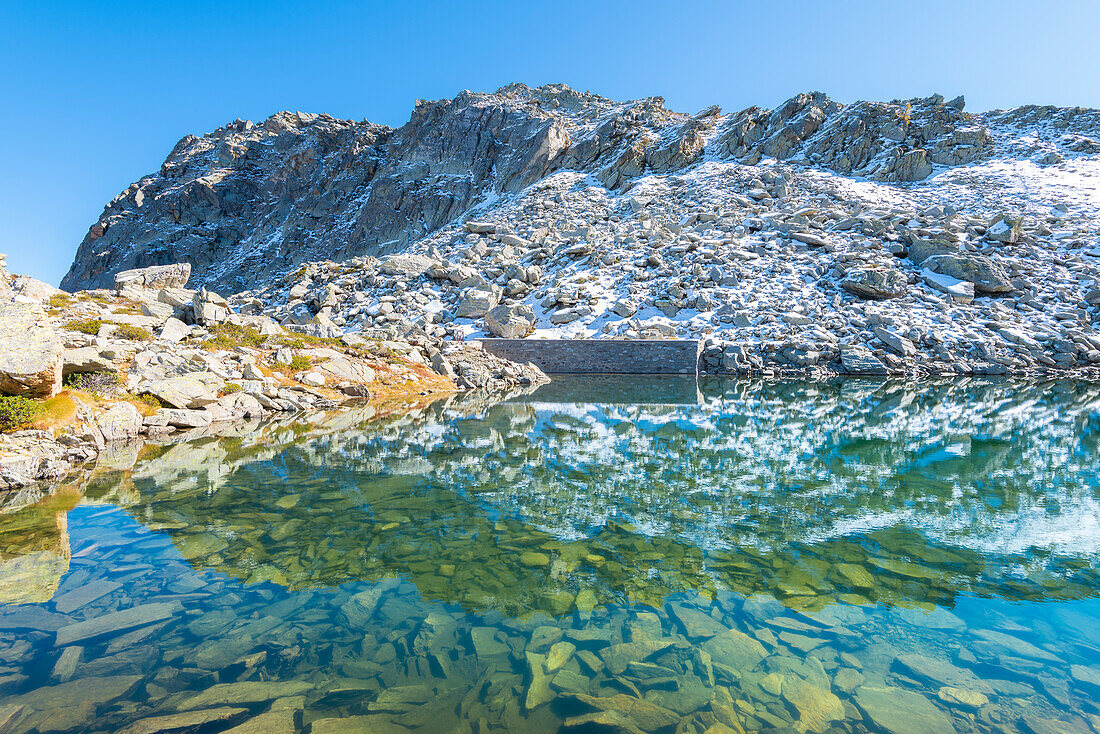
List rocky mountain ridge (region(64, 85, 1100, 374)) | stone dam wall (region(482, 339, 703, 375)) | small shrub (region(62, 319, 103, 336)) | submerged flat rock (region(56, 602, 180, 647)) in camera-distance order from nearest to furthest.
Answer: submerged flat rock (region(56, 602, 180, 647)) → small shrub (region(62, 319, 103, 336)) → stone dam wall (region(482, 339, 703, 375)) → rocky mountain ridge (region(64, 85, 1100, 374))

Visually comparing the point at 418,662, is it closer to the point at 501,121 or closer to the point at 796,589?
the point at 796,589

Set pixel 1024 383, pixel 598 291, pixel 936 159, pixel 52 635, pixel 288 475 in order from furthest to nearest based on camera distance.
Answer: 1. pixel 936 159
2. pixel 598 291
3. pixel 1024 383
4. pixel 288 475
5. pixel 52 635

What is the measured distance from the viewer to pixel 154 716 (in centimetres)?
316

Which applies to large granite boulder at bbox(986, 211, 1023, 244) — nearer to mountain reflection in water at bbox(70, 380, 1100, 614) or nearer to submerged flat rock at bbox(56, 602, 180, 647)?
mountain reflection in water at bbox(70, 380, 1100, 614)

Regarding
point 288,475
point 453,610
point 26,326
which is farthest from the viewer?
point 26,326

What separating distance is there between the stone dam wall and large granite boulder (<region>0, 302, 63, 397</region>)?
23199 mm

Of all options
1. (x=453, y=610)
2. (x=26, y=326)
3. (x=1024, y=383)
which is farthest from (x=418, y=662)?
(x=1024, y=383)

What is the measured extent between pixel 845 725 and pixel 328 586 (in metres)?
4.62

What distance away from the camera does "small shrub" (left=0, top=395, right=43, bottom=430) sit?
884cm

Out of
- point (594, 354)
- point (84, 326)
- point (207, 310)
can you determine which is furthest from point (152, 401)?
point (594, 354)

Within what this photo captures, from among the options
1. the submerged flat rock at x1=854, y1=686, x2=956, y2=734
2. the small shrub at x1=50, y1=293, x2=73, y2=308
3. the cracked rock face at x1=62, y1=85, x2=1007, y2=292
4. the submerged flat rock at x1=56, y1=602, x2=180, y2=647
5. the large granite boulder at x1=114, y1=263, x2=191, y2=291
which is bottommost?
the submerged flat rock at x1=854, y1=686, x2=956, y2=734

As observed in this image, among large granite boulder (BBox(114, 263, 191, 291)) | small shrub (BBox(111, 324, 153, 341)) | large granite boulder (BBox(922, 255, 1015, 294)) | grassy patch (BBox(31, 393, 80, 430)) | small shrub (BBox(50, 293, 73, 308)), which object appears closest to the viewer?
grassy patch (BBox(31, 393, 80, 430))

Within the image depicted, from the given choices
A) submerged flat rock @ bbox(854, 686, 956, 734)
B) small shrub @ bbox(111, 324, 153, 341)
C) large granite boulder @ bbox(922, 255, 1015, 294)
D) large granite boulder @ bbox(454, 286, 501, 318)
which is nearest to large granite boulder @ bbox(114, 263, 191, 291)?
small shrub @ bbox(111, 324, 153, 341)

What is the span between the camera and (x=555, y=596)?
15.5 feet
